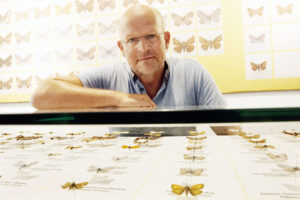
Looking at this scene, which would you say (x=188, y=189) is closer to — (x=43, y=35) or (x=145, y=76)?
(x=145, y=76)

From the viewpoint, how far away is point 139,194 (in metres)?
0.38

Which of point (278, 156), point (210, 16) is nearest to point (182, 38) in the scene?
point (210, 16)

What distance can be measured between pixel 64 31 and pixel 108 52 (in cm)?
52

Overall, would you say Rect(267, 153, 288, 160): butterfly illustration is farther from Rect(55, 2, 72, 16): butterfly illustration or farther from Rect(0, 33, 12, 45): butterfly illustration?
Rect(0, 33, 12, 45): butterfly illustration

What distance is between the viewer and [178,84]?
173 cm

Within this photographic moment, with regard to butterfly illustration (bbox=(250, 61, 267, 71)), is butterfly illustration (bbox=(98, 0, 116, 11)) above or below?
above

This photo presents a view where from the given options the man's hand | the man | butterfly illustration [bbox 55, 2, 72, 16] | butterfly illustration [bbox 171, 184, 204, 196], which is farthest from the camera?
butterfly illustration [bbox 55, 2, 72, 16]

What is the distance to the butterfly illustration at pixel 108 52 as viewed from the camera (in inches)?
92.2

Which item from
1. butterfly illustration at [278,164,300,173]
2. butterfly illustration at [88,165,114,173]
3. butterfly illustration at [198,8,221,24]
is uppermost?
butterfly illustration at [198,8,221,24]

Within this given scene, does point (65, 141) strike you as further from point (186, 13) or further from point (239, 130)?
point (186, 13)

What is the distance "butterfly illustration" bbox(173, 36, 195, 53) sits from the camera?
2182 mm

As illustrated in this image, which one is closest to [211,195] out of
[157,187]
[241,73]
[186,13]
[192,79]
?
[157,187]

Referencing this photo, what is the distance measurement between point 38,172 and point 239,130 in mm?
564

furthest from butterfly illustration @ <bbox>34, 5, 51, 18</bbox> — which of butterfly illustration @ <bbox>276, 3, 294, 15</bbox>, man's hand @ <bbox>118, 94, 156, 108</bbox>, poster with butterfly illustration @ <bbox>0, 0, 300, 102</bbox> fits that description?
butterfly illustration @ <bbox>276, 3, 294, 15</bbox>
